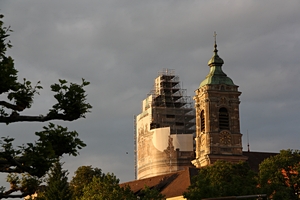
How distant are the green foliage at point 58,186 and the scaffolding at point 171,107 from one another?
1270 inches

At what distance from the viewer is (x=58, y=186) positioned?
78500 millimetres

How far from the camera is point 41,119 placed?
24688 mm

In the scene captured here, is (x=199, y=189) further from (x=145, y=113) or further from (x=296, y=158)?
(x=145, y=113)

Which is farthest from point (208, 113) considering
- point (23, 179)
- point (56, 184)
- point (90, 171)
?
point (23, 179)

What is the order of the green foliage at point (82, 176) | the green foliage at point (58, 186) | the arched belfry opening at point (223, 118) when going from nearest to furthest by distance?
the green foliage at point (58, 186), the green foliage at point (82, 176), the arched belfry opening at point (223, 118)

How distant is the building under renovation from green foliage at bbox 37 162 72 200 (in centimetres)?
2860

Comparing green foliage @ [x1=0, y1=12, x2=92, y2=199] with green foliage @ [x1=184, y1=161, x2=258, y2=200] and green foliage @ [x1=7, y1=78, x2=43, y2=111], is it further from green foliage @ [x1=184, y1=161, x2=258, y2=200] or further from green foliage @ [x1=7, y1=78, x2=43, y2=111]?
green foliage @ [x1=184, y1=161, x2=258, y2=200]

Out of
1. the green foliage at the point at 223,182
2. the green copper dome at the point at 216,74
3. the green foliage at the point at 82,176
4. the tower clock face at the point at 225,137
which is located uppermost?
the green copper dome at the point at 216,74

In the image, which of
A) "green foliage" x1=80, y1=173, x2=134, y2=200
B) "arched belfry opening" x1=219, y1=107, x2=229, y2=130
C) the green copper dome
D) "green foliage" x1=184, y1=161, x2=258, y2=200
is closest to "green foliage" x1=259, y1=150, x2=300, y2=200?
"green foliage" x1=184, y1=161, x2=258, y2=200

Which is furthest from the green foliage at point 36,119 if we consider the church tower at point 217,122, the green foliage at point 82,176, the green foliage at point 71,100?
the church tower at point 217,122

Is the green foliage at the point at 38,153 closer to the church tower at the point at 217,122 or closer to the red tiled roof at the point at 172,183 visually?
the red tiled roof at the point at 172,183

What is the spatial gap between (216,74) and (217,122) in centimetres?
691

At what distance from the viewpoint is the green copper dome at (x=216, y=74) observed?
341 ft

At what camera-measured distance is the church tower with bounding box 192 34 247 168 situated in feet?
330
